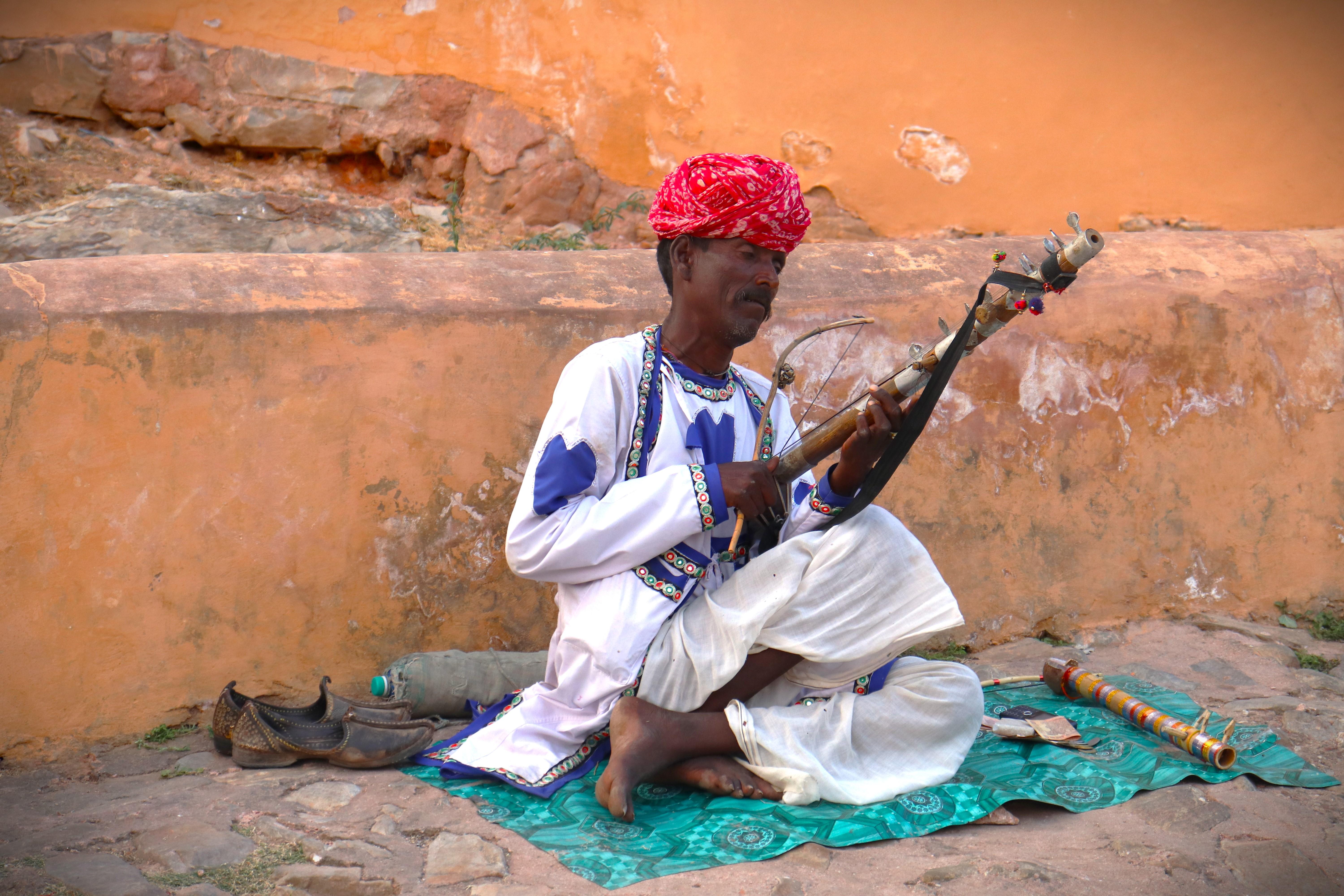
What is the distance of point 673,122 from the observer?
190 inches

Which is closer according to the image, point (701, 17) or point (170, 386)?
point (170, 386)

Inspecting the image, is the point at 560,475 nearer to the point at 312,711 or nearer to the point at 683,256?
the point at 683,256

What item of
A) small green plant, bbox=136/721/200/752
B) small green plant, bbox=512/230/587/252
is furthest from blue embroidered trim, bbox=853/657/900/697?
small green plant, bbox=512/230/587/252

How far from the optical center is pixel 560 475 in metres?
2.34

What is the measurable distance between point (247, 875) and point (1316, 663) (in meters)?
3.04

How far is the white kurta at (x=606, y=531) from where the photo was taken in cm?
234

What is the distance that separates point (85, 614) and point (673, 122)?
325cm

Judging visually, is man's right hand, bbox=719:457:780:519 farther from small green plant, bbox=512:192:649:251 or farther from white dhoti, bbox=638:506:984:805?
small green plant, bbox=512:192:649:251

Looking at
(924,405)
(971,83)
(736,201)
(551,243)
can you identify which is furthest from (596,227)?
(924,405)

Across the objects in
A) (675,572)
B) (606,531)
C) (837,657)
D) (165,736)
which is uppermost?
(606,531)

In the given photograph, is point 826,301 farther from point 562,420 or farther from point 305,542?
point 305,542

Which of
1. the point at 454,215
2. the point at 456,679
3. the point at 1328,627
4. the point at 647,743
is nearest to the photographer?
the point at 647,743

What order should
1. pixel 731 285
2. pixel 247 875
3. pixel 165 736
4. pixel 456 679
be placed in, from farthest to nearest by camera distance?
1. pixel 456 679
2. pixel 165 736
3. pixel 731 285
4. pixel 247 875

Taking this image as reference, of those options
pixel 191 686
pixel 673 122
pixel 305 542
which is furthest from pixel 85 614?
pixel 673 122
